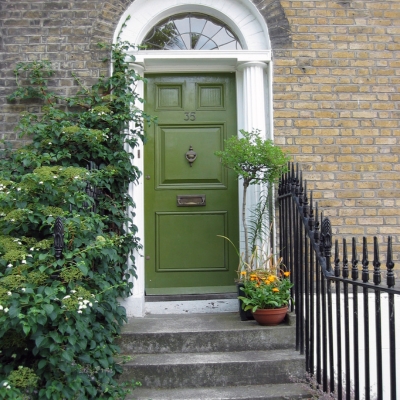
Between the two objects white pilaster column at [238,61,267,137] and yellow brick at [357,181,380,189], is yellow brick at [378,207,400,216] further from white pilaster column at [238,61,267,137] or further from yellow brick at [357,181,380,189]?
white pilaster column at [238,61,267,137]

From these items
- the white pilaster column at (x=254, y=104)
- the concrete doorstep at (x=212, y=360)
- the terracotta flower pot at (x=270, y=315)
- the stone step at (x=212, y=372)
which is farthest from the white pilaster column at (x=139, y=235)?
the terracotta flower pot at (x=270, y=315)

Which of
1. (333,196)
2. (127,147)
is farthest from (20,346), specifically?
(333,196)

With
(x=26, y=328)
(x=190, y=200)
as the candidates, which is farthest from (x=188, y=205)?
(x=26, y=328)

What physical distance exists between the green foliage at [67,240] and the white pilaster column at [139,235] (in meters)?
0.11

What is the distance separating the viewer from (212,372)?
3.58 m

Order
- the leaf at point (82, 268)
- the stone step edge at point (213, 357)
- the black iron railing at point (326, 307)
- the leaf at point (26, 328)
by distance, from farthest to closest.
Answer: the stone step edge at point (213, 357), the leaf at point (82, 268), the black iron railing at point (326, 307), the leaf at point (26, 328)

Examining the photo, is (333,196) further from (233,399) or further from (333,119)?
(233,399)

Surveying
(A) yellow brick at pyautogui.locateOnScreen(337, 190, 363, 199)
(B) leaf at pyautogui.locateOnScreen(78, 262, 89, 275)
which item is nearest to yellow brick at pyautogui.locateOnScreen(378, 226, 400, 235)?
(A) yellow brick at pyautogui.locateOnScreen(337, 190, 363, 199)

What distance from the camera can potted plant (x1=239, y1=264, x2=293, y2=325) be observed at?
3936mm

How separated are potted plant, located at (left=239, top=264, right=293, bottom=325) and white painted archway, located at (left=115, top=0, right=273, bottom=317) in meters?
0.89

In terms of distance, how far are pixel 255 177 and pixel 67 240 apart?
1.77 metres

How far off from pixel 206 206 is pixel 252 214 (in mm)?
519

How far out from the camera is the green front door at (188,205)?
4844 mm

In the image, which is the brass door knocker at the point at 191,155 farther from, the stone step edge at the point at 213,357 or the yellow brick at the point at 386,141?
the stone step edge at the point at 213,357
